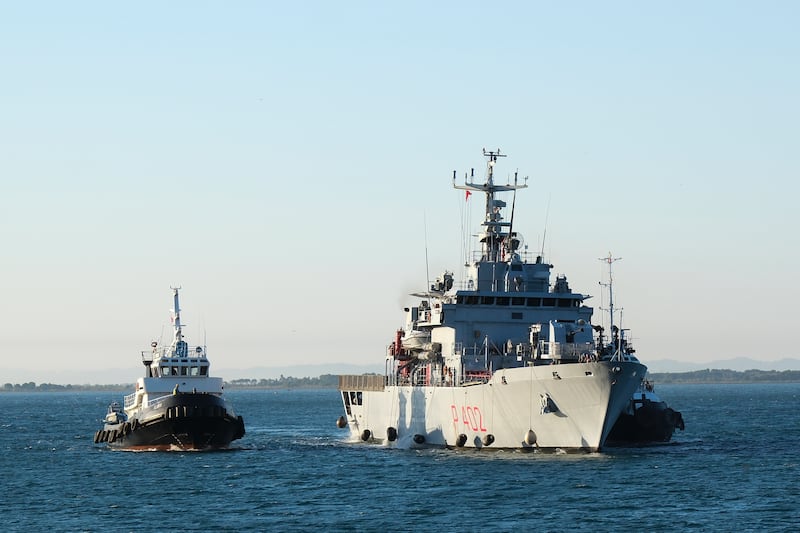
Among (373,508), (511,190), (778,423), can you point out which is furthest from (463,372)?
(778,423)

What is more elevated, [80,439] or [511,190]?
[511,190]

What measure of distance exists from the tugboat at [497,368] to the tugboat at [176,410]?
372 inches

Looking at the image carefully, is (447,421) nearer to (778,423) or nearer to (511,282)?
(511,282)

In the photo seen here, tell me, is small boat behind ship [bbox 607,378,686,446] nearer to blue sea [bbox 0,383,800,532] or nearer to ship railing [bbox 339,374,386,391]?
blue sea [bbox 0,383,800,532]

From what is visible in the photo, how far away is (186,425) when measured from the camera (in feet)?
214

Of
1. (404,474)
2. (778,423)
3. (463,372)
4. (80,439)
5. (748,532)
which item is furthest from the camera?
(778,423)

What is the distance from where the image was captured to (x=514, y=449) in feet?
192

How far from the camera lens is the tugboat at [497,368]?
182ft

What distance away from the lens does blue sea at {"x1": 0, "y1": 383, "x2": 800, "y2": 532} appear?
137 feet

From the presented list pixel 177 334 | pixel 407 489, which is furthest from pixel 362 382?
pixel 407 489

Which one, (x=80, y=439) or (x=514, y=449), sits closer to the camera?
(x=514, y=449)

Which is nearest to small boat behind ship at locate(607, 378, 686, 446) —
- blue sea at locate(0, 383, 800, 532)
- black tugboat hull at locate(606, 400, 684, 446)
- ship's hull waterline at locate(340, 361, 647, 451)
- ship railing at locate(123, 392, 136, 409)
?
black tugboat hull at locate(606, 400, 684, 446)

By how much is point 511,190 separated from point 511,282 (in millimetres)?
6549

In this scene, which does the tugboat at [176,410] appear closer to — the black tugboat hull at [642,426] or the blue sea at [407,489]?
the blue sea at [407,489]
